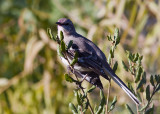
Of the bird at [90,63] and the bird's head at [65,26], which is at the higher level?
the bird's head at [65,26]

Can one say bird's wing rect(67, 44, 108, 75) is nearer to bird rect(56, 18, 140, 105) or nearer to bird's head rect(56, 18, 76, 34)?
bird rect(56, 18, 140, 105)

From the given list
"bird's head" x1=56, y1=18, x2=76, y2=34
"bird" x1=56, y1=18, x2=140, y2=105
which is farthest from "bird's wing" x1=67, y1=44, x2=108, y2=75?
"bird's head" x1=56, y1=18, x2=76, y2=34

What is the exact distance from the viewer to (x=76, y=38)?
2547mm

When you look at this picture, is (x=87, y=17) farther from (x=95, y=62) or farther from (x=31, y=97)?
(x=95, y=62)

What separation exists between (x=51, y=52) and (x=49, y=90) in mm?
570

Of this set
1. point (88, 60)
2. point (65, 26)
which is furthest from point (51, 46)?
point (88, 60)

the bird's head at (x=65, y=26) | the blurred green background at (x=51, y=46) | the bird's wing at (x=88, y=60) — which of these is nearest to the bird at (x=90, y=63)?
the bird's wing at (x=88, y=60)

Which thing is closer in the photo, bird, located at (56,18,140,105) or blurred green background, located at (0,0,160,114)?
bird, located at (56,18,140,105)

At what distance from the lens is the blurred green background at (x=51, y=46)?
162 inches

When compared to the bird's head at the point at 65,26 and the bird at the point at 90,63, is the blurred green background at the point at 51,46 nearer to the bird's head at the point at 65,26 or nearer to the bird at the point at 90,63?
the bird's head at the point at 65,26

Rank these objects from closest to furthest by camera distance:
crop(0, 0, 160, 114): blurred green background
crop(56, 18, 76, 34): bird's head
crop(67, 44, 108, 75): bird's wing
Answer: crop(67, 44, 108, 75): bird's wing < crop(56, 18, 76, 34): bird's head < crop(0, 0, 160, 114): blurred green background

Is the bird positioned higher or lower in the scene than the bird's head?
lower

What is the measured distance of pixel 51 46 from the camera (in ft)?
15.5

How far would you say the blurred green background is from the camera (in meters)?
4.12
